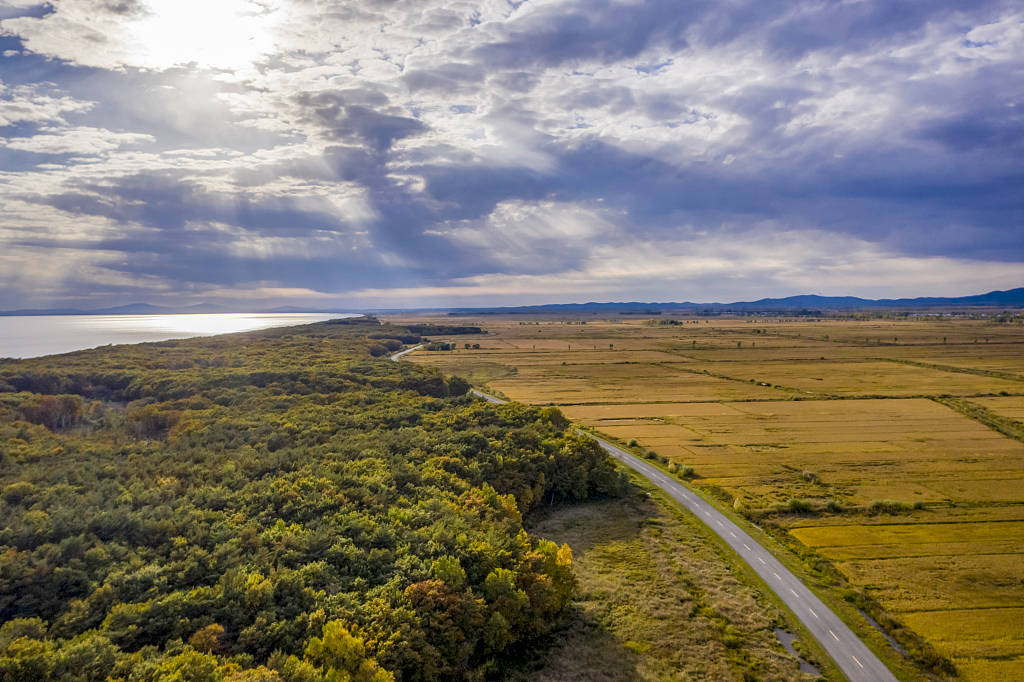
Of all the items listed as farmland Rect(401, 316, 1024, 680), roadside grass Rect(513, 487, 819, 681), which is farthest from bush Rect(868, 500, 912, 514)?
roadside grass Rect(513, 487, 819, 681)

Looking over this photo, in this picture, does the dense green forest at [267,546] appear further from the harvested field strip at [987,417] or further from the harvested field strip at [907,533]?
the harvested field strip at [987,417]

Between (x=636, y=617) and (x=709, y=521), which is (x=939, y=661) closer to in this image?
(x=636, y=617)

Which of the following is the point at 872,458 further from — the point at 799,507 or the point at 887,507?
the point at 799,507

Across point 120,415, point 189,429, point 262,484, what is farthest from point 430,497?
point 120,415

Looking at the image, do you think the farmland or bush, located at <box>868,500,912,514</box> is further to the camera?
bush, located at <box>868,500,912,514</box>

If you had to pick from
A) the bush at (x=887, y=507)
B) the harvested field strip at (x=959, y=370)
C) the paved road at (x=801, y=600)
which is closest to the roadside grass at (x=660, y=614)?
the paved road at (x=801, y=600)

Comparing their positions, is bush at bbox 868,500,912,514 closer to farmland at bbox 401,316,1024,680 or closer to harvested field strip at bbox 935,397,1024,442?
farmland at bbox 401,316,1024,680

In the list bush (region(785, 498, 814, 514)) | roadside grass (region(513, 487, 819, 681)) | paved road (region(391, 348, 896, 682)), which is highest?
bush (region(785, 498, 814, 514))
